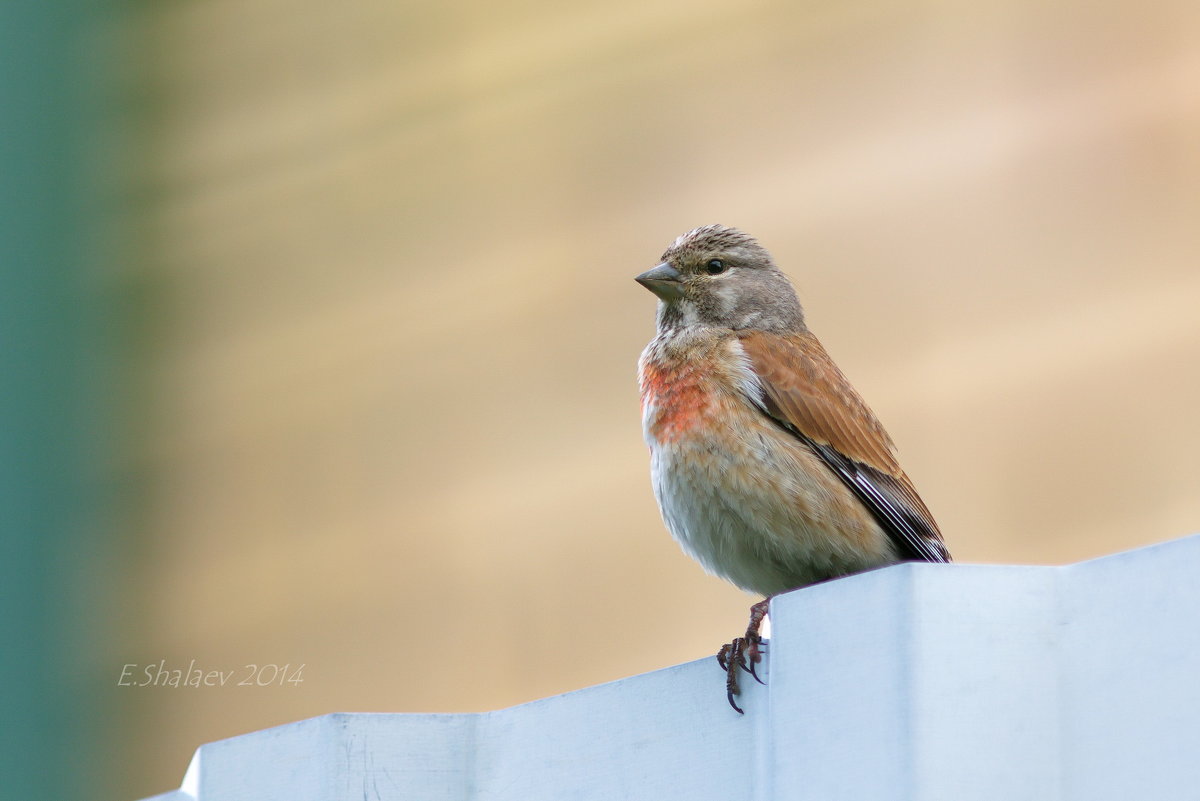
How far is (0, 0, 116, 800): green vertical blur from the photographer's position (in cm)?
706

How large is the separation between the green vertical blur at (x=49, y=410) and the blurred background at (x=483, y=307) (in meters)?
0.02

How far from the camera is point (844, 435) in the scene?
3.95 metres

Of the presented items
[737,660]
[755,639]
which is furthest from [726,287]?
[737,660]

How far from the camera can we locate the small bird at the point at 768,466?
3.68 m

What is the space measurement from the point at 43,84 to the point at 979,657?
690 centimetres

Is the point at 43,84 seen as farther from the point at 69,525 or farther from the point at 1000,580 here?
the point at 1000,580

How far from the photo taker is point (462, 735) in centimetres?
266

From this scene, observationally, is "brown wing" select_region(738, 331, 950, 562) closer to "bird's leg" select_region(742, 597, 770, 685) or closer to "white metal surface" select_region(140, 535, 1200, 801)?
"bird's leg" select_region(742, 597, 770, 685)

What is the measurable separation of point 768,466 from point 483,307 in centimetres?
421

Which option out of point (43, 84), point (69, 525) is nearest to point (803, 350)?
point (69, 525)

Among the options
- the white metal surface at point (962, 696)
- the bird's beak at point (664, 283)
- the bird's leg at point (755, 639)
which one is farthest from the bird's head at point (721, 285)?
the white metal surface at point (962, 696)

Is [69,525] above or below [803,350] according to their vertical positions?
above

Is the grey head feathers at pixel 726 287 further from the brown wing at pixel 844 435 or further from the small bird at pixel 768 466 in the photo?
the brown wing at pixel 844 435

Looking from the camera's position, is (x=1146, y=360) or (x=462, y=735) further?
(x=1146, y=360)
